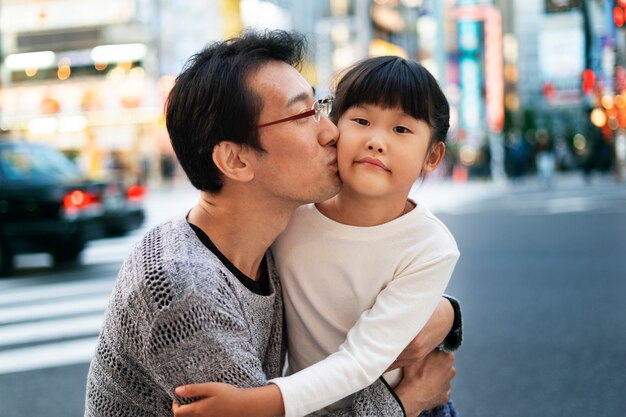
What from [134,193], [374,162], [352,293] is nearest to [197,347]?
[352,293]

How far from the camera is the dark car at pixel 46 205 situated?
8555 mm

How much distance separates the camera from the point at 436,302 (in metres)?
1.73

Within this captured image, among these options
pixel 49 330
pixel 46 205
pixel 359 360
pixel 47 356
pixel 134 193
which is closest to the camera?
pixel 359 360

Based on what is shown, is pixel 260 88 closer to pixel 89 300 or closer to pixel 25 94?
pixel 89 300

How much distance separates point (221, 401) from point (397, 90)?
798mm

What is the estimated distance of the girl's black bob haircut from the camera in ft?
5.82

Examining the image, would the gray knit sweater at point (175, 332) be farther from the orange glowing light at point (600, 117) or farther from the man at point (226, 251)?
the orange glowing light at point (600, 117)

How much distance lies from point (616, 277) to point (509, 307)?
168 centimetres

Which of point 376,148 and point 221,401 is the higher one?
point 376,148

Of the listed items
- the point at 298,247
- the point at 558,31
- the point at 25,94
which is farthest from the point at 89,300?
the point at 558,31

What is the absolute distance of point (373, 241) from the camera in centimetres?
177

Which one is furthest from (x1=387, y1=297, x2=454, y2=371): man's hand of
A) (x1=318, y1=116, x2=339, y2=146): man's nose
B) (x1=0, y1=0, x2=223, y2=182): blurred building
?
(x1=0, y1=0, x2=223, y2=182): blurred building

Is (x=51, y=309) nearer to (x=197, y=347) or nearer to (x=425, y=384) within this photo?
(x=425, y=384)

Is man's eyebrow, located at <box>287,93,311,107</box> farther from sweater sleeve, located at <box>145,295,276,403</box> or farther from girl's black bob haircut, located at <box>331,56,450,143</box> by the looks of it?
sweater sleeve, located at <box>145,295,276,403</box>
